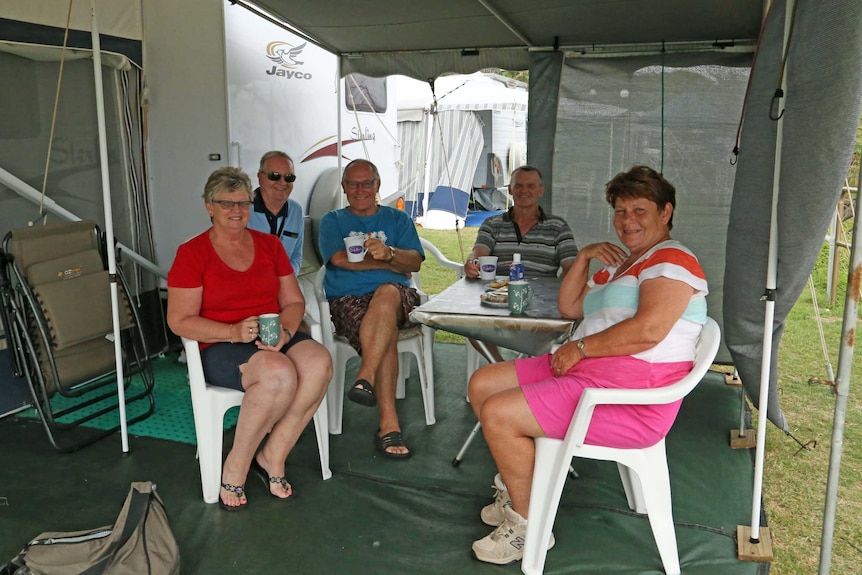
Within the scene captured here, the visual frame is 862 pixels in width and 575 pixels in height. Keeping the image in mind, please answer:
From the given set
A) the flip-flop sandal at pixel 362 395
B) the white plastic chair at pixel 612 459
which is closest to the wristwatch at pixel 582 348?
the white plastic chair at pixel 612 459

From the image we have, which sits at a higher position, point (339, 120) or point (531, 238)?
point (339, 120)

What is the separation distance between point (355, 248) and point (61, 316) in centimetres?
127

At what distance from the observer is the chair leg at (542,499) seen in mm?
Answer: 2035

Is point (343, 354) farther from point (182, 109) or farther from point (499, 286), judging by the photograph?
point (182, 109)

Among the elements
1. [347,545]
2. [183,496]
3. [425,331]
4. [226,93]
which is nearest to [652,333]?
[347,545]

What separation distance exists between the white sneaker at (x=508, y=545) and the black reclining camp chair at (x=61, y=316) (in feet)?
6.07

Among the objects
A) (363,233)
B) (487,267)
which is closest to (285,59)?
(363,233)

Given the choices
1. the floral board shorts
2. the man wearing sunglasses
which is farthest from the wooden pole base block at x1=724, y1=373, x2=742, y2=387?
the man wearing sunglasses

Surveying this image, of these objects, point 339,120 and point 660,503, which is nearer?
point 660,503

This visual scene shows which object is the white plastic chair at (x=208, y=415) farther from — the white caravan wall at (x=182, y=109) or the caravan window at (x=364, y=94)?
the caravan window at (x=364, y=94)

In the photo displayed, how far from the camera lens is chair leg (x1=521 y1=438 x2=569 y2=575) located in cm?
204

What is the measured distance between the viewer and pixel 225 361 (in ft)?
8.29

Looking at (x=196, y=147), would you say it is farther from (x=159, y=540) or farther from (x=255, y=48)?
(x=159, y=540)

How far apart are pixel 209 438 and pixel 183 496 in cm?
27
